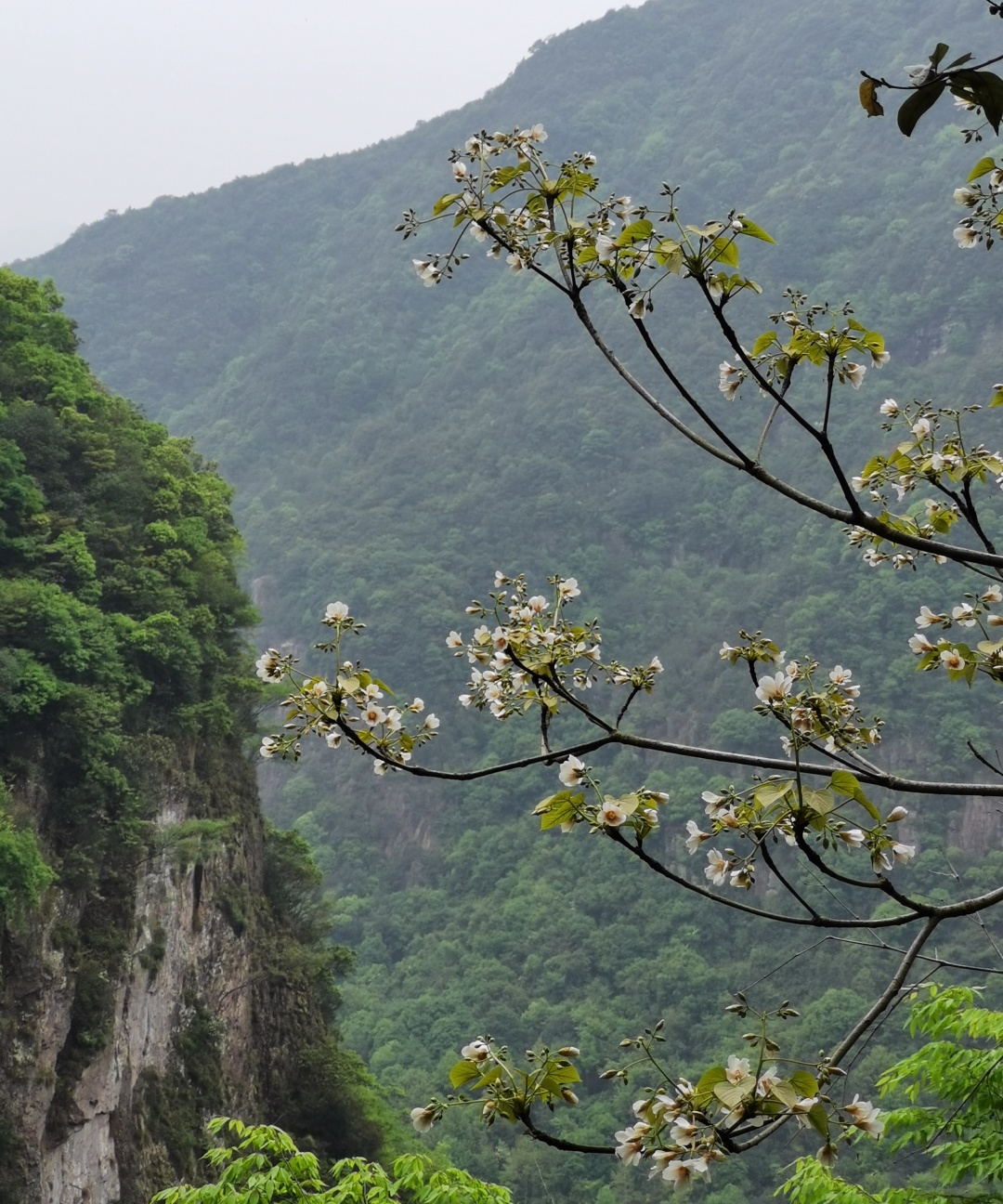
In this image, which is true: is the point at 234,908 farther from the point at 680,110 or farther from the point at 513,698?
the point at 680,110

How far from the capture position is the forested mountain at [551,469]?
37469 millimetres

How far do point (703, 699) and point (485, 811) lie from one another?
11.0 meters

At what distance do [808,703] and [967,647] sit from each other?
449mm

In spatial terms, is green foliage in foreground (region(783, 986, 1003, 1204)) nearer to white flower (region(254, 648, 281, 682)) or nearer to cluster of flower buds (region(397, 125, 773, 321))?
white flower (region(254, 648, 281, 682))

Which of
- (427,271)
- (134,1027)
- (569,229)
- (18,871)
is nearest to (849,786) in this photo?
(569,229)

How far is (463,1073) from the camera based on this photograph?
1.71 m

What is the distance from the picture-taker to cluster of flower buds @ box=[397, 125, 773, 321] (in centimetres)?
198

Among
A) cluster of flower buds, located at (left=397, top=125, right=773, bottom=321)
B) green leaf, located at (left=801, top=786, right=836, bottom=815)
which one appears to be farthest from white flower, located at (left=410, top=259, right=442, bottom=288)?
green leaf, located at (left=801, top=786, right=836, bottom=815)

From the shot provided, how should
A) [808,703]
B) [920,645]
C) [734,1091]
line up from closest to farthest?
1. [734,1091]
2. [808,703]
3. [920,645]

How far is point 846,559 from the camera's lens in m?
52.1

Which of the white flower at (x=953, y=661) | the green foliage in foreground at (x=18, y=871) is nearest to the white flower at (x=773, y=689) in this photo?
the white flower at (x=953, y=661)

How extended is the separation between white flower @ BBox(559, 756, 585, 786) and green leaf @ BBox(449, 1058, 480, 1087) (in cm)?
48

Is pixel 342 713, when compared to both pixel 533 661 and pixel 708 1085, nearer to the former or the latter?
pixel 533 661

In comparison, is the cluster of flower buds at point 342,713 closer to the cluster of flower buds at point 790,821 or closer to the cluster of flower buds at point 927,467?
the cluster of flower buds at point 790,821
